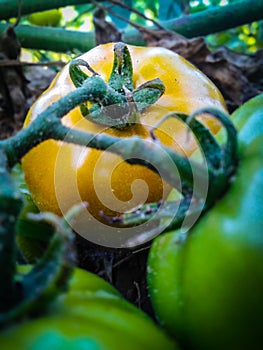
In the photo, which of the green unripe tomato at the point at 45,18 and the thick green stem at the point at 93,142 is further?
the green unripe tomato at the point at 45,18

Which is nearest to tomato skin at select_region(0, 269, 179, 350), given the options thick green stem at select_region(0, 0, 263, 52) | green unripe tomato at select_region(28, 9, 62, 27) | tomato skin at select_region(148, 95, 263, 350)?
tomato skin at select_region(148, 95, 263, 350)

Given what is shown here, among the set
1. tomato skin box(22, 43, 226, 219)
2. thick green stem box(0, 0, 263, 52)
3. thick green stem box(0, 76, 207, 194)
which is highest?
thick green stem box(0, 76, 207, 194)

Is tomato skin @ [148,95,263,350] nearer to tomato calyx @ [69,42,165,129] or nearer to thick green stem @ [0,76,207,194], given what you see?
thick green stem @ [0,76,207,194]

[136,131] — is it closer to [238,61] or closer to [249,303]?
[249,303]

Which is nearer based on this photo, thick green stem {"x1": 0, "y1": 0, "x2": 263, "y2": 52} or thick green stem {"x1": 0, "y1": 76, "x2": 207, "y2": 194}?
thick green stem {"x1": 0, "y1": 76, "x2": 207, "y2": 194}

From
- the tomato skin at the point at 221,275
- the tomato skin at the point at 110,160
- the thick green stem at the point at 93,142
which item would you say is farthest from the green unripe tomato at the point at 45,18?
the tomato skin at the point at 221,275

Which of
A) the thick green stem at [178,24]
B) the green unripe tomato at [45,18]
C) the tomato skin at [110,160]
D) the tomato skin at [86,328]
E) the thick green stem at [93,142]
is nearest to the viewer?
the tomato skin at [86,328]

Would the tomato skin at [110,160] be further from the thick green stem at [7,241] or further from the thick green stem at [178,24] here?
the thick green stem at [178,24]
